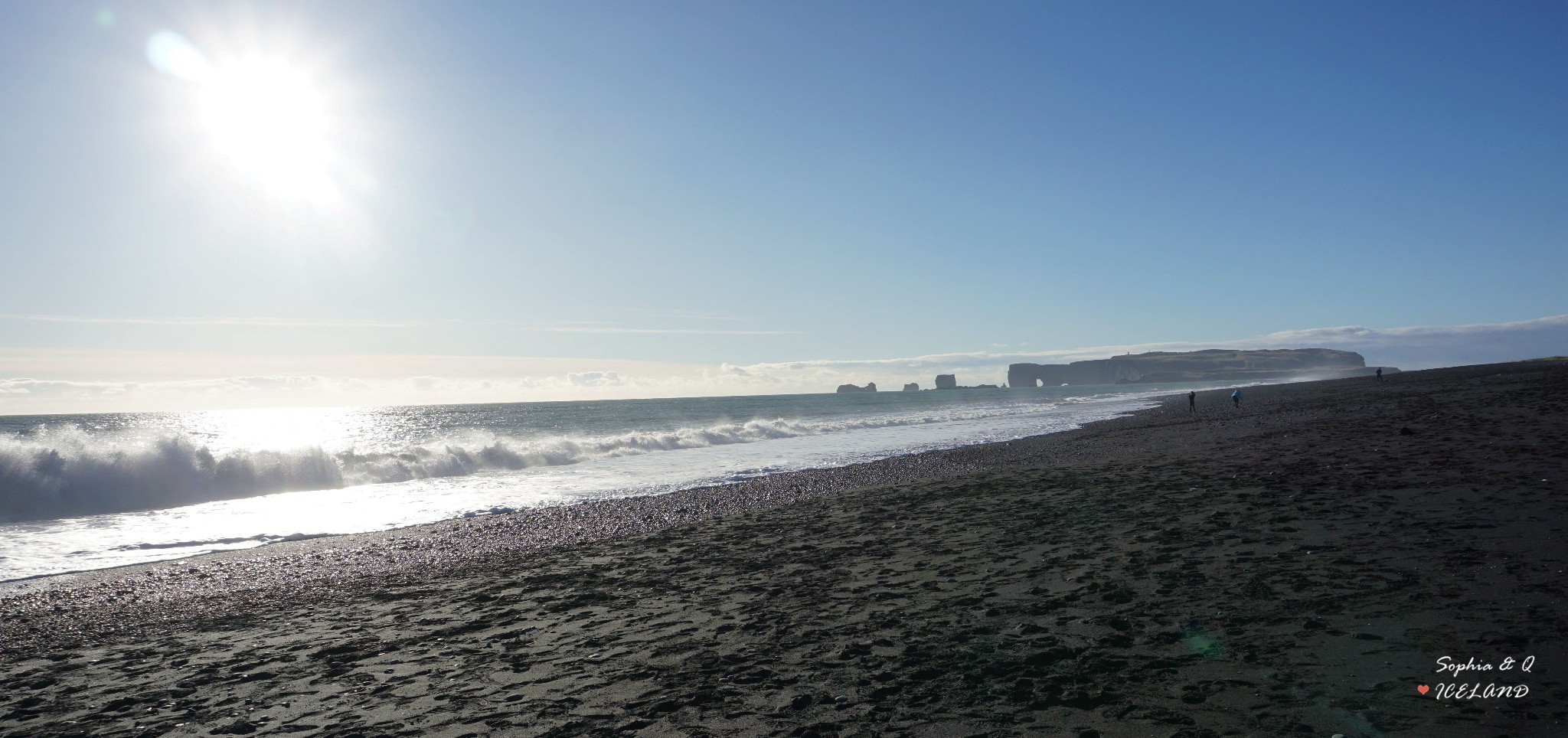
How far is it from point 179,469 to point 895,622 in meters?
24.2

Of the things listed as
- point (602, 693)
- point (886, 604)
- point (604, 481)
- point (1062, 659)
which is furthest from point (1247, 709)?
point (604, 481)

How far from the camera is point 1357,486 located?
36.7 feet

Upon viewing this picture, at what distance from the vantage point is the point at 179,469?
72.6 feet

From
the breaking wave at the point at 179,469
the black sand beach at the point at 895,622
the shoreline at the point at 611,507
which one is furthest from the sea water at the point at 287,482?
the black sand beach at the point at 895,622

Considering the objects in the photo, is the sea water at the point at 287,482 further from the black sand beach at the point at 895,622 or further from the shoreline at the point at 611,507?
the black sand beach at the point at 895,622

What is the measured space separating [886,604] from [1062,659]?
2114 mm

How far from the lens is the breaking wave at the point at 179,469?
1908 cm

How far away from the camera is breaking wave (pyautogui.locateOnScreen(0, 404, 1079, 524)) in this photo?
1908 centimetres

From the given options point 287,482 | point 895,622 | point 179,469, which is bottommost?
point 895,622

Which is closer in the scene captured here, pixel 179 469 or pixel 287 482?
pixel 179 469

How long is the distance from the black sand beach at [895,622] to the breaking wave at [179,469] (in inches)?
426

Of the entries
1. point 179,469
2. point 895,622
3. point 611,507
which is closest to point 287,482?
point 179,469

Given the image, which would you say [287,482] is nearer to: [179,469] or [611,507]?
[179,469]

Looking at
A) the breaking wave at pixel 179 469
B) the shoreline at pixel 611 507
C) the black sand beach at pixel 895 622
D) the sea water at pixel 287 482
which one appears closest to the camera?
the black sand beach at pixel 895 622
